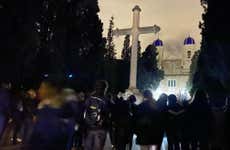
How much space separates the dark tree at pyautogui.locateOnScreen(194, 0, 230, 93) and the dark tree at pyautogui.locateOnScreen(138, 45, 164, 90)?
4112 centimetres

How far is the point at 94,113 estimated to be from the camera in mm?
7215

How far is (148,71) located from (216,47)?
152ft

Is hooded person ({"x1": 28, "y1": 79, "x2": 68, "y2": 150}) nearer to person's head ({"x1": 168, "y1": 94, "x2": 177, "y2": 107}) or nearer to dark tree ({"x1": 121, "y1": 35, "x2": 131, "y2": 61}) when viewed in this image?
person's head ({"x1": 168, "y1": 94, "x2": 177, "y2": 107})

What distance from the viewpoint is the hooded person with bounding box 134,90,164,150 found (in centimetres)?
767

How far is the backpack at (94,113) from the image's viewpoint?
7.21 m

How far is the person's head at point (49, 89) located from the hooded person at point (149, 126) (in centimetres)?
190

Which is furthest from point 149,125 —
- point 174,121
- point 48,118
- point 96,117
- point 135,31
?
point 135,31

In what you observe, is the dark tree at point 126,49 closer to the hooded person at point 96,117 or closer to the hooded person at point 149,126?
the hooded person at point 149,126

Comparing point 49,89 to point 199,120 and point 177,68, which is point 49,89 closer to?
point 199,120

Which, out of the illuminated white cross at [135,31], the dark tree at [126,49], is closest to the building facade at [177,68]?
the dark tree at [126,49]

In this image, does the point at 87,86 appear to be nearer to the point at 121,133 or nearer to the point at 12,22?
the point at 12,22

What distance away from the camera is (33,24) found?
817 inches

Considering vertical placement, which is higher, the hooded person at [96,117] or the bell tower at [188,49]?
the bell tower at [188,49]

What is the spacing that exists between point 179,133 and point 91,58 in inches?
932
